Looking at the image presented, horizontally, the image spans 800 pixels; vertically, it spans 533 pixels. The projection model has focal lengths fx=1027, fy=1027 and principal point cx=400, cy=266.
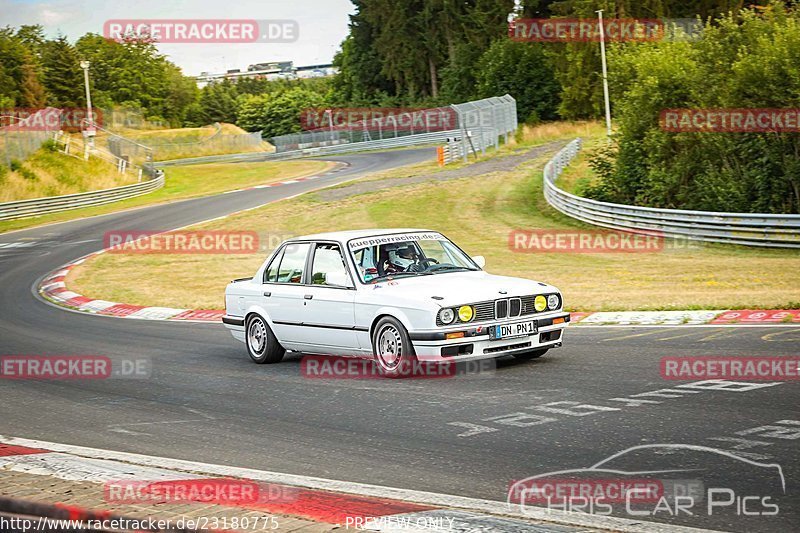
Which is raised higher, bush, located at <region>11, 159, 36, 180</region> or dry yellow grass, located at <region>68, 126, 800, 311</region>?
bush, located at <region>11, 159, 36, 180</region>

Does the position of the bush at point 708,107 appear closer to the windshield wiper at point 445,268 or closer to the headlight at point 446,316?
the windshield wiper at point 445,268

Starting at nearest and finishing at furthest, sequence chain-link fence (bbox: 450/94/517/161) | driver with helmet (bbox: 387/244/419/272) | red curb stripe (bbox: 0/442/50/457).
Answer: red curb stripe (bbox: 0/442/50/457), driver with helmet (bbox: 387/244/419/272), chain-link fence (bbox: 450/94/517/161)

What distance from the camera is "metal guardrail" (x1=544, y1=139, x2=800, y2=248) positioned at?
23.7m

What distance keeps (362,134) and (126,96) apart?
5699 cm

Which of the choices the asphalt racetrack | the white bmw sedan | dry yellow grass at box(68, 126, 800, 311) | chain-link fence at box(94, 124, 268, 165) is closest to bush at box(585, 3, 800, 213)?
dry yellow grass at box(68, 126, 800, 311)

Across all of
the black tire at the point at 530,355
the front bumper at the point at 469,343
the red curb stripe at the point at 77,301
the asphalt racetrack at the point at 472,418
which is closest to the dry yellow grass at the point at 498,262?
the red curb stripe at the point at 77,301

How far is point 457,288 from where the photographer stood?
34.7 feet

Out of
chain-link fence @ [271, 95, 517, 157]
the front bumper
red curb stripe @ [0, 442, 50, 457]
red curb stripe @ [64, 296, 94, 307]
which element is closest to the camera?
red curb stripe @ [0, 442, 50, 457]

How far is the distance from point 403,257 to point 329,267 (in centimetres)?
85

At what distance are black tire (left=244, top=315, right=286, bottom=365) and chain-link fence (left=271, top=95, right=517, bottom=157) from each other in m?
38.1

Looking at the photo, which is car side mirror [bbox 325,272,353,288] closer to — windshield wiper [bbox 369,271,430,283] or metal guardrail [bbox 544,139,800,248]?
windshield wiper [bbox 369,271,430,283]

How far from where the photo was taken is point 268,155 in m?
76.4

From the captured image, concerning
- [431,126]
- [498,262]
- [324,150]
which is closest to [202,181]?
[324,150]

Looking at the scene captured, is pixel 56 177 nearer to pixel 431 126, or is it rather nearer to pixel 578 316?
pixel 431 126
